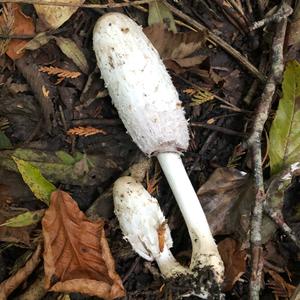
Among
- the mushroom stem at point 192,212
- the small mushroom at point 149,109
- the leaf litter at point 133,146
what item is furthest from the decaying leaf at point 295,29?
the mushroom stem at point 192,212

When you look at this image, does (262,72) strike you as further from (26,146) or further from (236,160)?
(26,146)

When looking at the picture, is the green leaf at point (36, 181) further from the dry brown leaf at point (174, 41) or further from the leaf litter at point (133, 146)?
the dry brown leaf at point (174, 41)

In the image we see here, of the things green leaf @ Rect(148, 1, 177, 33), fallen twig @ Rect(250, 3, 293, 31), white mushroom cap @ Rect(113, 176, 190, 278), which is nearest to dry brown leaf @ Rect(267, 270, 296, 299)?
white mushroom cap @ Rect(113, 176, 190, 278)

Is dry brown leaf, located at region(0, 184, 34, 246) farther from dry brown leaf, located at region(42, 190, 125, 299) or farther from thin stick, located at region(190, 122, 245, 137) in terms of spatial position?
thin stick, located at region(190, 122, 245, 137)

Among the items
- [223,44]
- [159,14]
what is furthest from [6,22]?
[223,44]

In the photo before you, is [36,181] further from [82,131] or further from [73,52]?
[73,52]

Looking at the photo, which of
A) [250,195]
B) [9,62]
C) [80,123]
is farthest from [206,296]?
[9,62]
